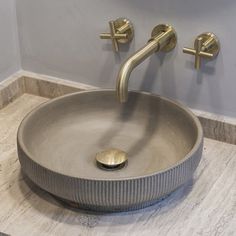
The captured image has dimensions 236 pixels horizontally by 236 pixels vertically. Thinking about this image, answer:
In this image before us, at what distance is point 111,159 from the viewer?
1.02 meters

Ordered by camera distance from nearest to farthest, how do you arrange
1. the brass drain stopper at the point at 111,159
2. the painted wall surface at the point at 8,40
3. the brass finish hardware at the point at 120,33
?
1. the brass drain stopper at the point at 111,159
2. the brass finish hardware at the point at 120,33
3. the painted wall surface at the point at 8,40

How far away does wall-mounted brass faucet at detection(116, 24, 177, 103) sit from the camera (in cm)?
95

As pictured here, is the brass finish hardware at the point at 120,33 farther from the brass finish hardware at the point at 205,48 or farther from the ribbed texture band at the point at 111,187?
the ribbed texture band at the point at 111,187

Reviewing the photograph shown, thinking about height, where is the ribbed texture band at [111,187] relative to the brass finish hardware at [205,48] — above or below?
below

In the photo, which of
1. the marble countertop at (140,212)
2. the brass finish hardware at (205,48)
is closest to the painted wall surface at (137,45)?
the brass finish hardware at (205,48)

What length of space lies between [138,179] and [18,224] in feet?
0.75

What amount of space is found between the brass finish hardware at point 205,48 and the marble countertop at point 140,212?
22 centimetres

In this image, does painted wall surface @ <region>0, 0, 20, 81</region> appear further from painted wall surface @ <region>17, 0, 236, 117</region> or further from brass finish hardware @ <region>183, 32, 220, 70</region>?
brass finish hardware @ <region>183, 32, 220, 70</region>

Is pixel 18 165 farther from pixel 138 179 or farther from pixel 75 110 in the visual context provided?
pixel 138 179

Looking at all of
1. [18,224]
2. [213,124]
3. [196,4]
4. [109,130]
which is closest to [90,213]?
[18,224]

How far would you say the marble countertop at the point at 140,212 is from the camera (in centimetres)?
92

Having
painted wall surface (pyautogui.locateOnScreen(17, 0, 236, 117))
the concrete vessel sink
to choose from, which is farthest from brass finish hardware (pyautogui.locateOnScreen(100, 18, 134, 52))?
→ the concrete vessel sink

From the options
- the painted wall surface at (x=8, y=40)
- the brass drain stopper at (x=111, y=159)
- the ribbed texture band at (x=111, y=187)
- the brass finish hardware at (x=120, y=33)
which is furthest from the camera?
the painted wall surface at (x=8, y=40)

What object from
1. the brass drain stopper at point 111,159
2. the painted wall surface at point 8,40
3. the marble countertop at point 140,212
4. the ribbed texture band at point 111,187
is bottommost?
the marble countertop at point 140,212
